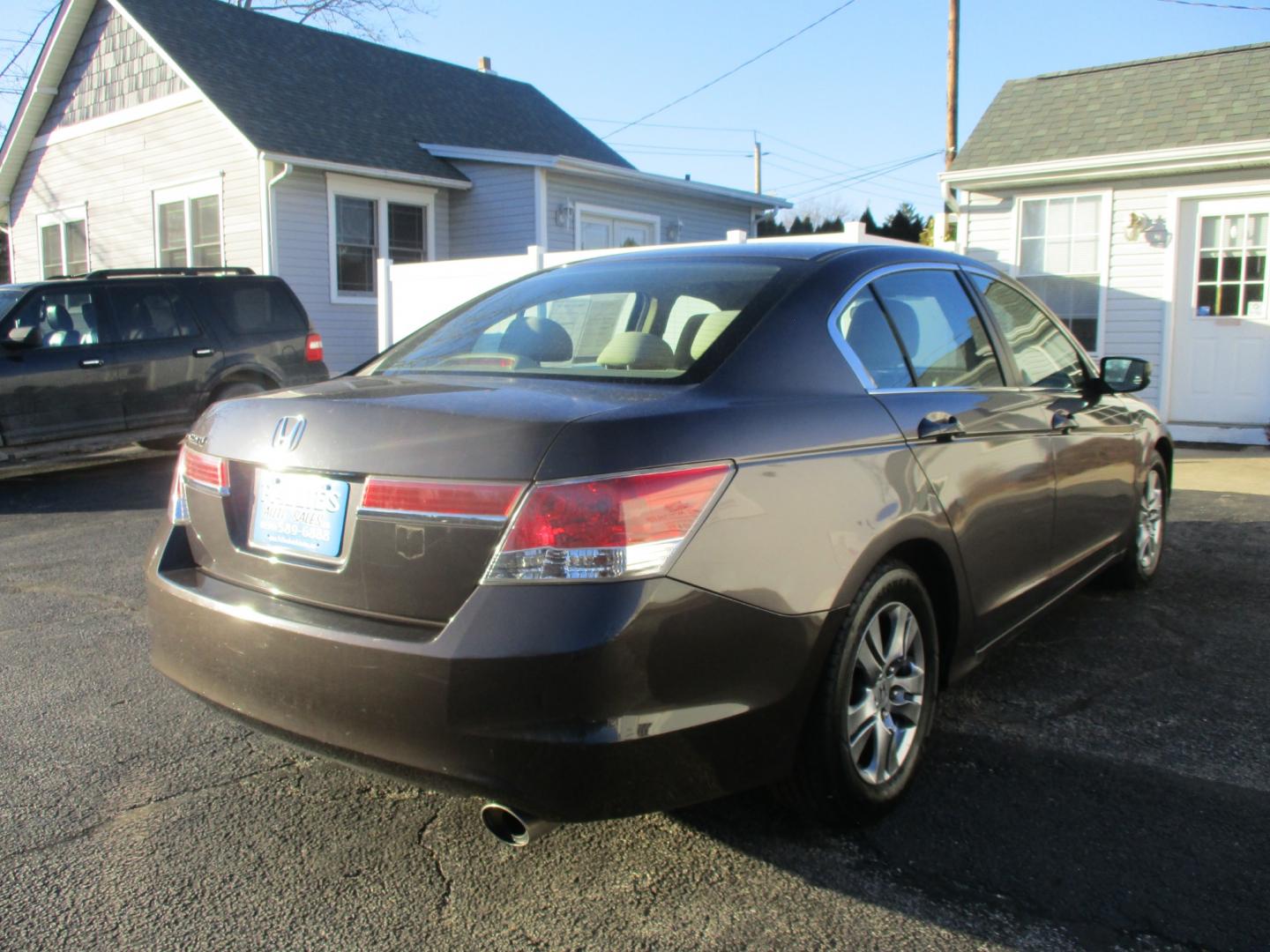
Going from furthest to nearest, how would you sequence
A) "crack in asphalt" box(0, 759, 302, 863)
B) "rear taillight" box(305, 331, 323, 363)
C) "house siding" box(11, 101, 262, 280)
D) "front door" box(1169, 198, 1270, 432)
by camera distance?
"house siding" box(11, 101, 262, 280) < "front door" box(1169, 198, 1270, 432) < "rear taillight" box(305, 331, 323, 363) < "crack in asphalt" box(0, 759, 302, 863)

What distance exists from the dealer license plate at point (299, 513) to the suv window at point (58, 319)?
7434mm

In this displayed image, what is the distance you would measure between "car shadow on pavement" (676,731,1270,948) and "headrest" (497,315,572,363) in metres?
1.36

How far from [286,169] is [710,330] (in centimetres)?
1255

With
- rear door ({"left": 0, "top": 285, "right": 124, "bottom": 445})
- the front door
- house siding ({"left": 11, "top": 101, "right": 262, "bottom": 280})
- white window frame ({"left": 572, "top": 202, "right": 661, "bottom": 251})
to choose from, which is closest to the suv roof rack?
rear door ({"left": 0, "top": 285, "right": 124, "bottom": 445})

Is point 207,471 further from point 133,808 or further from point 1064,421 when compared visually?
point 1064,421

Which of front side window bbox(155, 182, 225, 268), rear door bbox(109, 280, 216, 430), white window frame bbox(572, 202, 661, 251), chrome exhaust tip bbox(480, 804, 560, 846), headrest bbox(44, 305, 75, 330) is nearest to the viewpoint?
chrome exhaust tip bbox(480, 804, 560, 846)

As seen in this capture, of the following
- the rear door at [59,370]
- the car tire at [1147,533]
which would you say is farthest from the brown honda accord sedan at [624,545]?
the rear door at [59,370]

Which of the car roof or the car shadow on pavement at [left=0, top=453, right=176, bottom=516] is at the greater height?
the car roof

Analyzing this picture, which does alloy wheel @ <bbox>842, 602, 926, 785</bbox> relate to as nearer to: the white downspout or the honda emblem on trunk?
the honda emblem on trunk

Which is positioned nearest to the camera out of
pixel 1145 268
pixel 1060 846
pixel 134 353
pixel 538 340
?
pixel 1060 846

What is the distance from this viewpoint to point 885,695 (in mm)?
2947

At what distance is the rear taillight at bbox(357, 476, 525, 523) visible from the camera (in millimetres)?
2291

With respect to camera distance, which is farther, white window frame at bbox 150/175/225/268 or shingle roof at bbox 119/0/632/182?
white window frame at bbox 150/175/225/268

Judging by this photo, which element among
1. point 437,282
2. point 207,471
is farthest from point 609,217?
point 207,471
